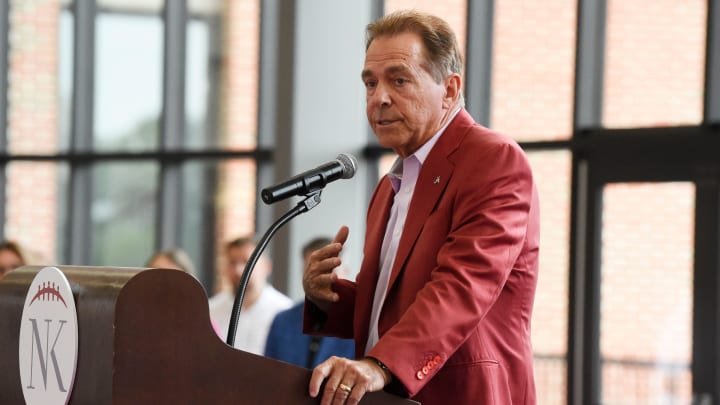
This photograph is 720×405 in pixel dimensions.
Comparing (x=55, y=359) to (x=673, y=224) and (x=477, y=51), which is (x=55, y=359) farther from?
(x=477, y=51)

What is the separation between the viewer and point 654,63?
628 cm

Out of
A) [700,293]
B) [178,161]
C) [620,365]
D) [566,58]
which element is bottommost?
[620,365]

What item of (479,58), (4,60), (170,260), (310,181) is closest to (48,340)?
(310,181)

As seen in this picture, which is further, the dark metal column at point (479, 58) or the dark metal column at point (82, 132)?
the dark metal column at point (82, 132)

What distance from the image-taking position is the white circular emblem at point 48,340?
1876 mm

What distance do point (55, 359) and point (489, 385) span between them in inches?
31.7

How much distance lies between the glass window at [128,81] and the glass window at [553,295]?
360 centimetres

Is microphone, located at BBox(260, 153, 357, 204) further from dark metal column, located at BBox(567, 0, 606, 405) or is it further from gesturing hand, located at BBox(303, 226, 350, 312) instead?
dark metal column, located at BBox(567, 0, 606, 405)

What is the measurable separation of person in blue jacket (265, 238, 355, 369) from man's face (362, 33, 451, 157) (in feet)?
8.73

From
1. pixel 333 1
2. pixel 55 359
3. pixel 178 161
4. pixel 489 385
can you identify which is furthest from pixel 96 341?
pixel 178 161

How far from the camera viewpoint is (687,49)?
610cm

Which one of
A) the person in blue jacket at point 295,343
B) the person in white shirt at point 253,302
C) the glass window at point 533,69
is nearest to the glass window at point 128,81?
the person in white shirt at point 253,302

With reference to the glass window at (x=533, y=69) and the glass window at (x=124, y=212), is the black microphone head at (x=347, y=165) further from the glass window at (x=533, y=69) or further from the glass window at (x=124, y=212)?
the glass window at (x=124, y=212)

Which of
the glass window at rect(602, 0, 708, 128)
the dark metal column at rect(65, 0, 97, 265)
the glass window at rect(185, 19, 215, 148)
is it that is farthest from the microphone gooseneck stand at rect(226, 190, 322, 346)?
the dark metal column at rect(65, 0, 97, 265)
